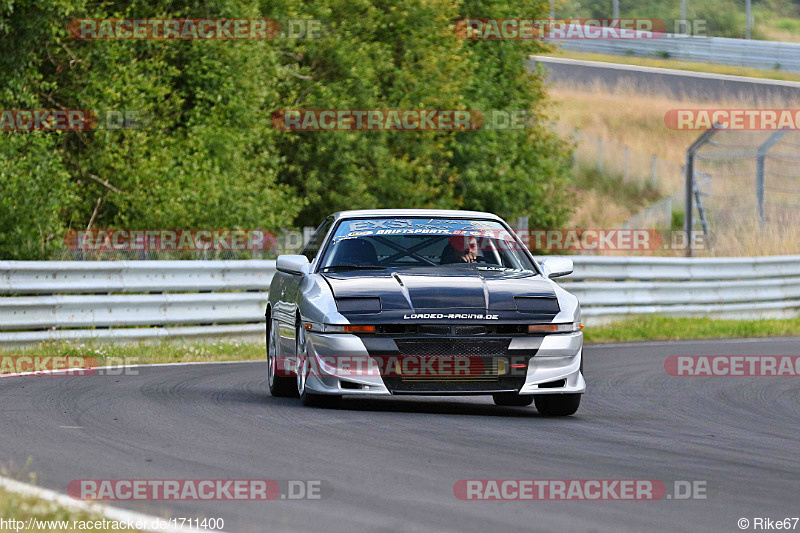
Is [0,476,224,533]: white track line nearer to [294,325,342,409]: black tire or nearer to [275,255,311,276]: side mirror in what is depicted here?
[294,325,342,409]: black tire

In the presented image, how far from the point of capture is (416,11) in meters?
30.0

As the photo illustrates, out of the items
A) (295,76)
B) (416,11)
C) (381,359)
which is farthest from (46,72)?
(381,359)

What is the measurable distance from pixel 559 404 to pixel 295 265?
7.19ft

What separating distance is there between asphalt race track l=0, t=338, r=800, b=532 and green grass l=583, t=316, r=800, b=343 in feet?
25.8

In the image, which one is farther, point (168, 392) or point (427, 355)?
point (168, 392)

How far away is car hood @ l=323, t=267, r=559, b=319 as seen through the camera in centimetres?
920

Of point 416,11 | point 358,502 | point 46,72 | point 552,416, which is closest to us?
point 358,502

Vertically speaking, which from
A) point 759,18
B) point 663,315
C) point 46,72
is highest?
point 759,18

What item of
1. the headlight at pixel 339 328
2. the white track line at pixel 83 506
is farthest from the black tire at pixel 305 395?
the white track line at pixel 83 506

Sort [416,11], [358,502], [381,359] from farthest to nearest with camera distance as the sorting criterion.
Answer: [416,11] → [381,359] → [358,502]

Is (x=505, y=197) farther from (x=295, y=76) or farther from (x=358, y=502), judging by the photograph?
(x=358, y=502)

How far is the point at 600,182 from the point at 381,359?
1416 inches

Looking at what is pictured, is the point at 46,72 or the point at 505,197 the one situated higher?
the point at 46,72

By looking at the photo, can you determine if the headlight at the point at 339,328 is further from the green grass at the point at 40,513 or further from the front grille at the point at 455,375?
the green grass at the point at 40,513
